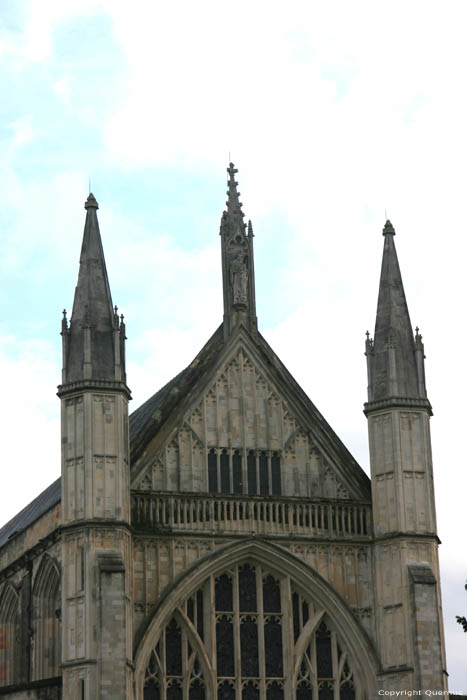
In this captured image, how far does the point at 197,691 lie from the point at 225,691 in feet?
2.73

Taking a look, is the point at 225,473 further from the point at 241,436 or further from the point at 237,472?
the point at 241,436

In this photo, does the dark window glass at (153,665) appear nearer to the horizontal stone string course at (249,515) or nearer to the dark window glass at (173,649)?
the dark window glass at (173,649)

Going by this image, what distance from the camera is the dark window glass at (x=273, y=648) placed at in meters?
54.8

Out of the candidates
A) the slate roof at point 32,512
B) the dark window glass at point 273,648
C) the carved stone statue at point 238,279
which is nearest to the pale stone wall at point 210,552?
the dark window glass at point 273,648

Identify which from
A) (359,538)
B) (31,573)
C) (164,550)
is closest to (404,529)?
(359,538)

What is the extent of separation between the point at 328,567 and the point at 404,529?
247 cm

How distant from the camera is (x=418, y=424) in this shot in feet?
188

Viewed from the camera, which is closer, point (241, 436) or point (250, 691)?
point (250, 691)

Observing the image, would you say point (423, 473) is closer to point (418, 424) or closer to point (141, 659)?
point (418, 424)

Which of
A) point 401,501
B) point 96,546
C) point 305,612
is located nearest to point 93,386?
point 96,546

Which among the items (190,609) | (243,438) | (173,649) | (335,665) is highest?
(243,438)

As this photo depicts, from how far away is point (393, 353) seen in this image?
5753cm

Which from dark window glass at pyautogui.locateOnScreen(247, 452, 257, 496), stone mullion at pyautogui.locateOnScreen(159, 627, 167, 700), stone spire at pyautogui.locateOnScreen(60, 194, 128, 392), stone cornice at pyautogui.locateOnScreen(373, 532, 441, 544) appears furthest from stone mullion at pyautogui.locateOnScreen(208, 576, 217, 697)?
stone spire at pyautogui.locateOnScreen(60, 194, 128, 392)

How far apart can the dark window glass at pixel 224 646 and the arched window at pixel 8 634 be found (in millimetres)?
7587
